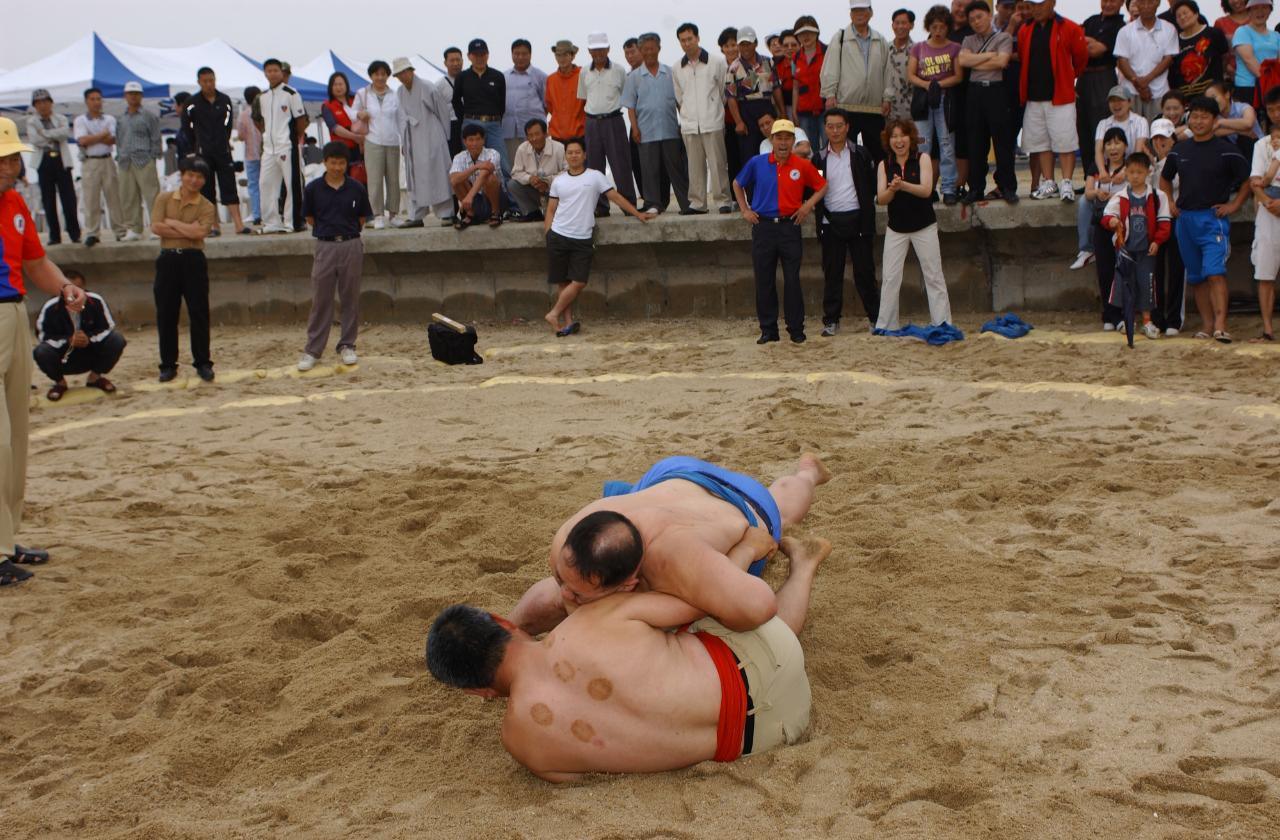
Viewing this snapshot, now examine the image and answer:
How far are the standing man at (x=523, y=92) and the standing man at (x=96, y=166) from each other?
428 centimetres

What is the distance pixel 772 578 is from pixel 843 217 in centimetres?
521

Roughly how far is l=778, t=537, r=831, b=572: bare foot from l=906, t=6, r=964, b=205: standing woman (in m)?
5.75

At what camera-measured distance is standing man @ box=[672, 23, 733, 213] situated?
10117mm

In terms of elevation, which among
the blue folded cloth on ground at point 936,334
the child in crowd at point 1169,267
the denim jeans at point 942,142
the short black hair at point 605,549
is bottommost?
the short black hair at point 605,549

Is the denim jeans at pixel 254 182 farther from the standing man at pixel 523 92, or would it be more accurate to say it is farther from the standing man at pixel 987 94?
the standing man at pixel 987 94

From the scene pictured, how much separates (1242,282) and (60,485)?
780 cm

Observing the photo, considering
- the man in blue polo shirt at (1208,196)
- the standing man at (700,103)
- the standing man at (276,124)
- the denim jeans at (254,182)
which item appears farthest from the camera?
the denim jeans at (254,182)

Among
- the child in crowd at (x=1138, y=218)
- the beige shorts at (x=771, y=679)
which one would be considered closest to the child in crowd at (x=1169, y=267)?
the child in crowd at (x=1138, y=218)

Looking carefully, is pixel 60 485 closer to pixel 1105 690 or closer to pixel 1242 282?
pixel 1105 690

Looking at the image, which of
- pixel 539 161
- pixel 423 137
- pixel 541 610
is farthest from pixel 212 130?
pixel 541 610

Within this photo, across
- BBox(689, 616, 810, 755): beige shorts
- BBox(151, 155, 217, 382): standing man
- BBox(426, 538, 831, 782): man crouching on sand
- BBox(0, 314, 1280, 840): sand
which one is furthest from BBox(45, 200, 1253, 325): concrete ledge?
BBox(426, 538, 831, 782): man crouching on sand

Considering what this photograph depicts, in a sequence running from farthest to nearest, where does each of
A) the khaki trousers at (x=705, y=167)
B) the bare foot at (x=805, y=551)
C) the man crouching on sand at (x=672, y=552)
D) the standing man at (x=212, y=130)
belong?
the standing man at (x=212, y=130) → the khaki trousers at (x=705, y=167) → the bare foot at (x=805, y=551) → the man crouching on sand at (x=672, y=552)

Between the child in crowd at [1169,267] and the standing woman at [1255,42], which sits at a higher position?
the standing woman at [1255,42]

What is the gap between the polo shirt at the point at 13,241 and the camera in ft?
16.4
